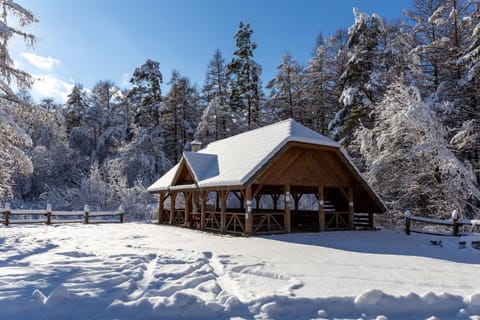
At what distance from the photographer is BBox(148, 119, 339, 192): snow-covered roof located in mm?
12062

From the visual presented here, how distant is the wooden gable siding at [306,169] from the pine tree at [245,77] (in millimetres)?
14924

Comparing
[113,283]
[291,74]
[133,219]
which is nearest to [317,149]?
[113,283]

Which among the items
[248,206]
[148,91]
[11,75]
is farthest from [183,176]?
[148,91]

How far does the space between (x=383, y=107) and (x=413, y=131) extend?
2.02m

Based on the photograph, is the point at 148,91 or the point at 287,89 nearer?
the point at 287,89

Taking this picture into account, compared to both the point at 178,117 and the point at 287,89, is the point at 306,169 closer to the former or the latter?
the point at 287,89

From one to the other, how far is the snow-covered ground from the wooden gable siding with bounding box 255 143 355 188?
3.88 metres

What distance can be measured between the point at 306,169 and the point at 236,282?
8473 millimetres

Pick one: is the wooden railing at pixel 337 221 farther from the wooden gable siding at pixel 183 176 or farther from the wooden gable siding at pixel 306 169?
the wooden gable siding at pixel 183 176

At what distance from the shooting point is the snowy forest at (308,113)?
14258 mm

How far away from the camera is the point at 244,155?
45.5 feet

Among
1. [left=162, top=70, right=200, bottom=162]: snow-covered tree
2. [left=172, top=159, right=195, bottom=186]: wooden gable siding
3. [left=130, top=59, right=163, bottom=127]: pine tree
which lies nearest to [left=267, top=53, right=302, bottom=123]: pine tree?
[left=162, top=70, right=200, bottom=162]: snow-covered tree

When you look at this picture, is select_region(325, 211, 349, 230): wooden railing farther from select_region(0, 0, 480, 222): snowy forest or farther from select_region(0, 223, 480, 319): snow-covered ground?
select_region(0, 223, 480, 319): snow-covered ground

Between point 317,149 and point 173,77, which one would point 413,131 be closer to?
point 317,149
